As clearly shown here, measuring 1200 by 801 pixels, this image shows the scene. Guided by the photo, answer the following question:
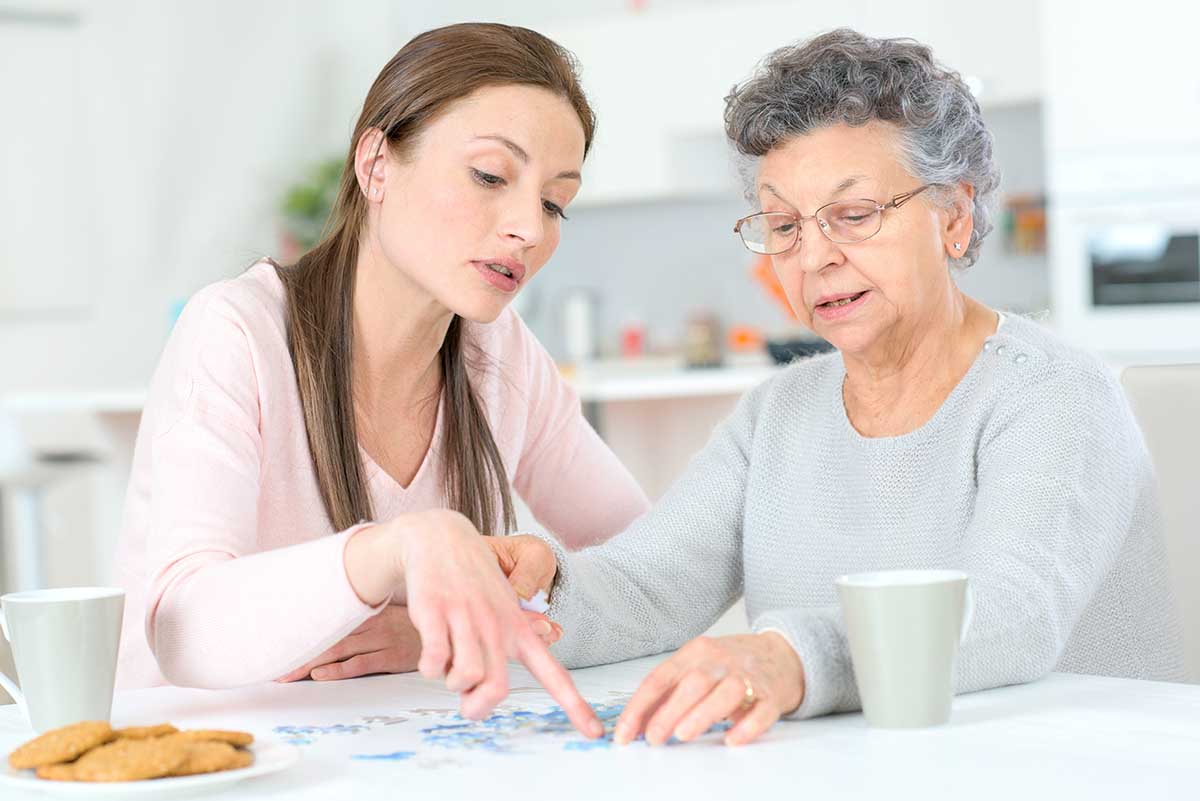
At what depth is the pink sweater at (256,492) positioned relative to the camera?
1.21m

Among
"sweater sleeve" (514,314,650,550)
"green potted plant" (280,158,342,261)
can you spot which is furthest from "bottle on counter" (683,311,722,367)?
"sweater sleeve" (514,314,650,550)

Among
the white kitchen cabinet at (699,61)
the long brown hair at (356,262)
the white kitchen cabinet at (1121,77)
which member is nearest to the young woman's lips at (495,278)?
the long brown hair at (356,262)

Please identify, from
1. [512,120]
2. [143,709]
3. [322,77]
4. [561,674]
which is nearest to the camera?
[561,674]

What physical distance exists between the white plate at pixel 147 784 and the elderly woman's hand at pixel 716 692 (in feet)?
0.78

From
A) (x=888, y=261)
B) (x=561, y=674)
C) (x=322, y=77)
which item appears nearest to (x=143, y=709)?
(x=561, y=674)

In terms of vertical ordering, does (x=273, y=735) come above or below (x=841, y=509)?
below

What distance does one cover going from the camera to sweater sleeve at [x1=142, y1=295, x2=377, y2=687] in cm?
118

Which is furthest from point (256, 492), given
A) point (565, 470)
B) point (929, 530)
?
point (929, 530)

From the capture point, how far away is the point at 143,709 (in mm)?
1249

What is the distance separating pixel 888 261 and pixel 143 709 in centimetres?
79

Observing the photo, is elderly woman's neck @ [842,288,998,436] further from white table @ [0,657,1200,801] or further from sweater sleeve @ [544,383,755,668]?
white table @ [0,657,1200,801]

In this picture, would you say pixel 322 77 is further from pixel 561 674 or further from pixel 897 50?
pixel 561 674

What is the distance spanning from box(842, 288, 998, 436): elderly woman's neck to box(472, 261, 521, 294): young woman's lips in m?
0.35

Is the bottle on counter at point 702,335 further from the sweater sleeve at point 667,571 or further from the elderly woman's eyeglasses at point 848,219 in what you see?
the elderly woman's eyeglasses at point 848,219
